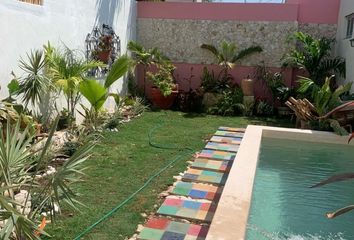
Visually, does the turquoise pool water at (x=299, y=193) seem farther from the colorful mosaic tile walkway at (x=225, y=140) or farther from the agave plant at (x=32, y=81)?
the agave plant at (x=32, y=81)

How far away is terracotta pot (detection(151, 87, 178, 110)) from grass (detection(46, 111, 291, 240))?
3.69 ft

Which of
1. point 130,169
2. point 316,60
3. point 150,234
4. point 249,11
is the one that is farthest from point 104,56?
point 150,234

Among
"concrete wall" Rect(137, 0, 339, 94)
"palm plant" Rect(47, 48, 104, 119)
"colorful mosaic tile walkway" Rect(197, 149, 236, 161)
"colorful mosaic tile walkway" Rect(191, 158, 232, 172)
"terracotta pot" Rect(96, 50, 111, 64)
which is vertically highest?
"concrete wall" Rect(137, 0, 339, 94)

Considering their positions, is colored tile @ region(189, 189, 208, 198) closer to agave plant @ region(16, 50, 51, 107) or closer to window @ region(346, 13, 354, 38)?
agave plant @ region(16, 50, 51, 107)

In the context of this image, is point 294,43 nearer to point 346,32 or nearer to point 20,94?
point 346,32

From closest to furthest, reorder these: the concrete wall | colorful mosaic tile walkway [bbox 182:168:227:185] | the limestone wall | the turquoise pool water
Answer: the turquoise pool water → colorful mosaic tile walkway [bbox 182:168:227:185] → the concrete wall → the limestone wall

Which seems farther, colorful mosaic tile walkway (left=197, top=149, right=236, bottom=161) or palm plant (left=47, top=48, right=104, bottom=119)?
palm plant (left=47, top=48, right=104, bottom=119)

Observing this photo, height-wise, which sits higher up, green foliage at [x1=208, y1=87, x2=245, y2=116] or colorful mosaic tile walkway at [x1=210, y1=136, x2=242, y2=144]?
green foliage at [x1=208, y1=87, x2=245, y2=116]

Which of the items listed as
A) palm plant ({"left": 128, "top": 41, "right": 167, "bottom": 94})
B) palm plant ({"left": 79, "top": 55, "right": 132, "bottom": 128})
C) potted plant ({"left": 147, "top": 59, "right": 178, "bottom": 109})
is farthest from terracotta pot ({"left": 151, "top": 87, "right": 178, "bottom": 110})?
palm plant ({"left": 79, "top": 55, "right": 132, "bottom": 128})

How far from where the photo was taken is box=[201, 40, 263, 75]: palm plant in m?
12.4

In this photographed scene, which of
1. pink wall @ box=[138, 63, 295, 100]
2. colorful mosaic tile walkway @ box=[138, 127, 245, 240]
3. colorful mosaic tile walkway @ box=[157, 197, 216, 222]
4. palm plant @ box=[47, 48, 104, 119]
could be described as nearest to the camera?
colorful mosaic tile walkway @ box=[138, 127, 245, 240]

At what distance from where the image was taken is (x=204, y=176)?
→ 6.29 metres

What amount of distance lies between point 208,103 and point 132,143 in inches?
191

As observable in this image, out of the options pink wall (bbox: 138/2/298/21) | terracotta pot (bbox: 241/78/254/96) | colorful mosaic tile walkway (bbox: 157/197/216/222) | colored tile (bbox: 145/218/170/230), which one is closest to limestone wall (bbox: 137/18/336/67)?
pink wall (bbox: 138/2/298/21)
